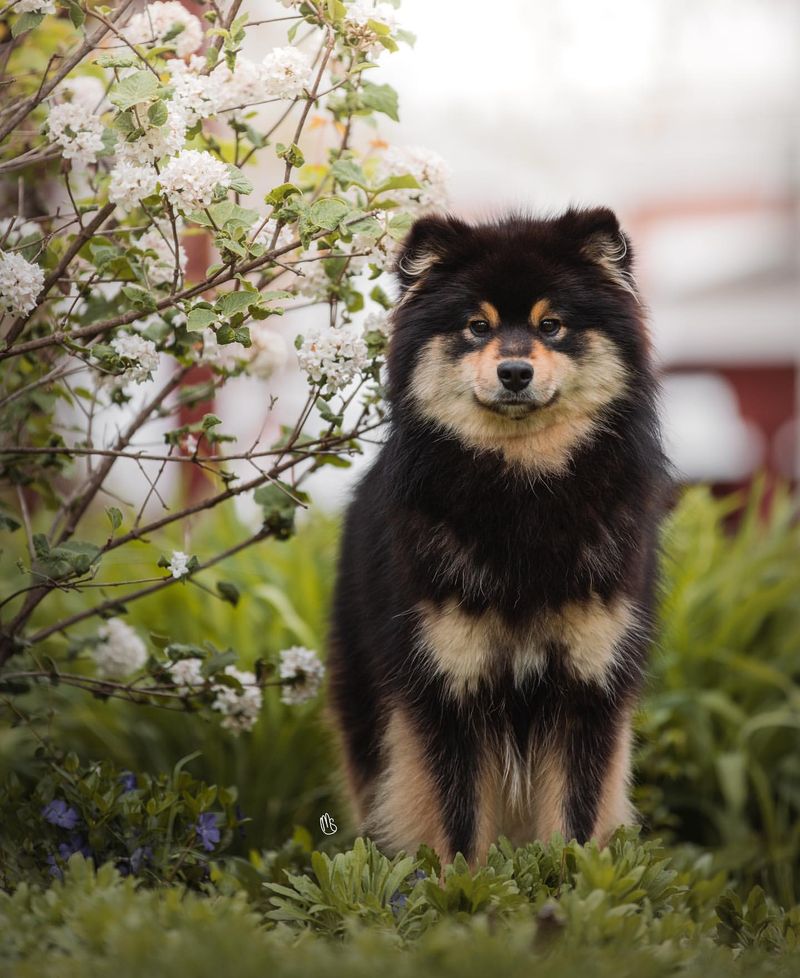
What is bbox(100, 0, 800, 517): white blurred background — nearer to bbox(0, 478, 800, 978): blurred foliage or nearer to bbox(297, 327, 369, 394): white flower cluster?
bbox(0, 478, 800, 978): blurred foliage

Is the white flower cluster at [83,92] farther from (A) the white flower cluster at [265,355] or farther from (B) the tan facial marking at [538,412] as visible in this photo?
(B) the tan facial marking at [538,412]

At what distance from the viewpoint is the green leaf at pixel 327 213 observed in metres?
2.70

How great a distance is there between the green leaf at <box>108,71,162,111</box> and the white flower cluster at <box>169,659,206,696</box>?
1.50 m

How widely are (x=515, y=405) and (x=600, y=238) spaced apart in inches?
21.1

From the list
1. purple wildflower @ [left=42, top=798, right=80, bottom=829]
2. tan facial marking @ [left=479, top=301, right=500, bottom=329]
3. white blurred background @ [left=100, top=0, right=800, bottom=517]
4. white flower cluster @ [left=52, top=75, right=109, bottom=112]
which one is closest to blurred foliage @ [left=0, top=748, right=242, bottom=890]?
purple wildflower @ [left=42, top=798, right=80, bottom=829]

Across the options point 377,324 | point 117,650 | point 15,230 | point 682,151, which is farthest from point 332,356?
point 682,151

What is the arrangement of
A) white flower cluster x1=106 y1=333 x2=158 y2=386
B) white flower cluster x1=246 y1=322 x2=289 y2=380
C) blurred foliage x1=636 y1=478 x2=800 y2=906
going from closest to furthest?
white flower cluster x1=106 y1=333 x2=158 y2=386 < white flower cluster x1=246 y1=322 x2=289 y2=380 < blurred foliage x1=636 y1=478 x2=800 y2=906

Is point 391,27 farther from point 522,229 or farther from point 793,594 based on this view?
point 793,594

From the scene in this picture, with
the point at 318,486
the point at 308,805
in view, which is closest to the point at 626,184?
the point at 318,486

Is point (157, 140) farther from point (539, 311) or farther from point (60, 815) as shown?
point (60, 815)

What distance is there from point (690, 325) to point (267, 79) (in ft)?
38.6

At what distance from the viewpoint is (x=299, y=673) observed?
11.0ft

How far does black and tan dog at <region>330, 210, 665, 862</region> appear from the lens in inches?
115

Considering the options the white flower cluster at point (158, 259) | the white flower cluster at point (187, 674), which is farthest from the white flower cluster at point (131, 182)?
the white flower cluster at point (187, 674)
